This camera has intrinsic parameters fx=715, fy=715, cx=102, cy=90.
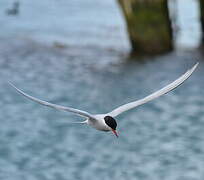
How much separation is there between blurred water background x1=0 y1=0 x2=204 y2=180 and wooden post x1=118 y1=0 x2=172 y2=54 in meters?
0.50

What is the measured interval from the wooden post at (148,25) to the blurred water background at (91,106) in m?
0.50

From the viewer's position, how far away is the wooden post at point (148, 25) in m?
24.5

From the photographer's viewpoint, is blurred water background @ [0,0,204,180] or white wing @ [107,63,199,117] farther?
blurred water background @ [0,0,204,180]

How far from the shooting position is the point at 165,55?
25219 mm

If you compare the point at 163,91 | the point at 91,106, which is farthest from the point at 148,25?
the point at 163,91

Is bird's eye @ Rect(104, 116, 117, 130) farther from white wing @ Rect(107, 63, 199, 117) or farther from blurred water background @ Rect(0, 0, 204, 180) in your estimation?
blurred water background @ Rect(0, 0, 204, 180)

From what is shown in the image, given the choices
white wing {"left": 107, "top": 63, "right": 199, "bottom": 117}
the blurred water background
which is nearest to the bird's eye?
white wing {"left": 107, "top": 63, "right": 199, "bottom": 117}

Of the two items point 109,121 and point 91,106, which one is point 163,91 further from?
point 91,106

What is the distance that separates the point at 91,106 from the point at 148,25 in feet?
18.6

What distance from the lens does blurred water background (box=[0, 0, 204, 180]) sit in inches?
Answer: 664

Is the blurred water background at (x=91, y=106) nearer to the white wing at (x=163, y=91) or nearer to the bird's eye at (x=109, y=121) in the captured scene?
the bird's eye at (x=109, y=121)

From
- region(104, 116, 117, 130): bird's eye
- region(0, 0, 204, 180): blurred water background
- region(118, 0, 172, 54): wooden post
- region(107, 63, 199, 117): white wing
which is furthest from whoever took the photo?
region(118, 0, 172, 54): wooden post

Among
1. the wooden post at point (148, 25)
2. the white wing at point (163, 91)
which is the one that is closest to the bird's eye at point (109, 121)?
the white wing at point (163, 91)

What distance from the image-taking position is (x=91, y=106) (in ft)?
65.9
